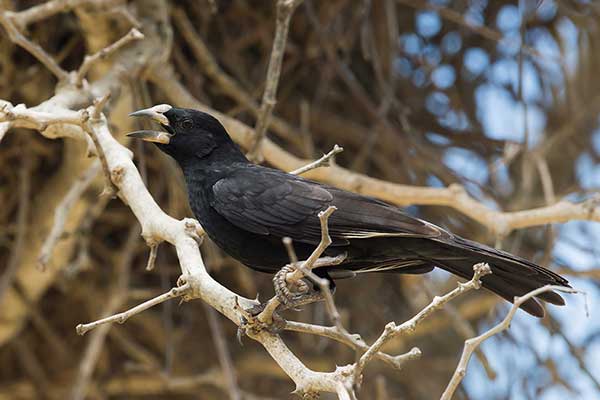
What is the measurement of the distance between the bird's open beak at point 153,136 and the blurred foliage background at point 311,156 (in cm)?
58

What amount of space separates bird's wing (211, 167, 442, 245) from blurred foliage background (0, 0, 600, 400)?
0.74 m

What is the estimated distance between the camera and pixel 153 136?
8.05 feet

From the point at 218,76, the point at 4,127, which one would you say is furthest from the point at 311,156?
the point at 4,127

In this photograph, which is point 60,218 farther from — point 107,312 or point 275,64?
point 107,312

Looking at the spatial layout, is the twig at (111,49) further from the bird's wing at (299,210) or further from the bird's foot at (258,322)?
the bird's foot at (258,322)

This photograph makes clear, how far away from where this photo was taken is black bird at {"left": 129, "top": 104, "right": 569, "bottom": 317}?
7.09ft

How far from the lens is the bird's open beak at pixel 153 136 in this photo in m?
2.37

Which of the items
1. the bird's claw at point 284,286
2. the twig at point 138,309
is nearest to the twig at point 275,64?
the bird's claw at point 284,286

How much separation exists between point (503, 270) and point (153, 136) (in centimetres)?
95

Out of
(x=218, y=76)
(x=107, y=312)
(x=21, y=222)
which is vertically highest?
(x=218, y=76)

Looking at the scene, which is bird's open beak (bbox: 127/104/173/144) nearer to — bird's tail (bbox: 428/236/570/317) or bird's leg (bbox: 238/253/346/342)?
bird's leg (bbox: 238/253/346/342)

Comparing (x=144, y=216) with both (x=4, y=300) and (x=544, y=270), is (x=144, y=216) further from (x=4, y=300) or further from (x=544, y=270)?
(x=4, y=300)

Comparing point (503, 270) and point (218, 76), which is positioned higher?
point (218, 76)

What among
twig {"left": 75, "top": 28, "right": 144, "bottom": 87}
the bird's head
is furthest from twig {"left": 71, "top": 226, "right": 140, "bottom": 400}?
twig {"left": 75, "top": 28, "right": 144, "bottom": 87}
